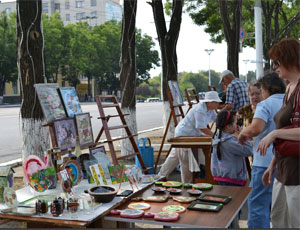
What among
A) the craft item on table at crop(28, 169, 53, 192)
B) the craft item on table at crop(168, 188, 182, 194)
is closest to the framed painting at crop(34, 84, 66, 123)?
the craft item on table at crop(28, 169, 53, 192)

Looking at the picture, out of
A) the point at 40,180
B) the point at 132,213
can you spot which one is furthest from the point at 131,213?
the point at 40,180

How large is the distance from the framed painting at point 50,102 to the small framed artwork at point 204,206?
206 centimetres

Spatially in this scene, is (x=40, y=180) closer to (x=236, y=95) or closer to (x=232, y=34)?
(x=236, y=95)

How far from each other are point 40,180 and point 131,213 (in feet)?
3.06

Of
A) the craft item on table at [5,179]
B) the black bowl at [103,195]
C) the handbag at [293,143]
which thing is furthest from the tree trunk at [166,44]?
the handbag at [293,143]

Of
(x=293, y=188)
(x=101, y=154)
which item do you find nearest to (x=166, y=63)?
(x=101, y=154)

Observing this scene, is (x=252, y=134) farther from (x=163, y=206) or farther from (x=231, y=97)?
(x=231, y=97)

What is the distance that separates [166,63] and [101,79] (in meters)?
47.0

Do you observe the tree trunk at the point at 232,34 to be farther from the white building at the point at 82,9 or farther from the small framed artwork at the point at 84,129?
the white building at the point at 82,9

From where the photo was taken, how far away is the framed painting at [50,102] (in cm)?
429

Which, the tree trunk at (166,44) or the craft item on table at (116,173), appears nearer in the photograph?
the craft item on table at (116,173)

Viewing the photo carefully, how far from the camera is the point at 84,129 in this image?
Answer: 468cm

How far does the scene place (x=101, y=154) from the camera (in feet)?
12.5

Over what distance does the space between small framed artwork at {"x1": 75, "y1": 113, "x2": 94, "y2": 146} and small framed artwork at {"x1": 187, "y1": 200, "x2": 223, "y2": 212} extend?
2.05 metres
